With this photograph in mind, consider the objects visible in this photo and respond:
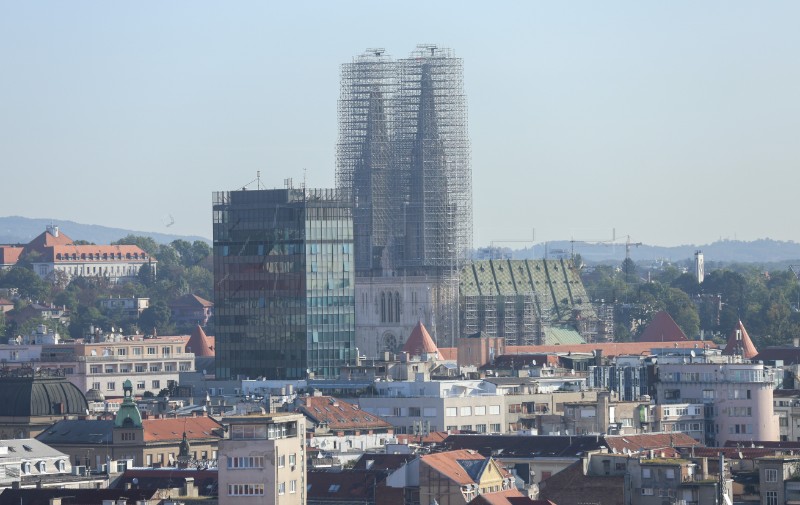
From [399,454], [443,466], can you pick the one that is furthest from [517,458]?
[443,466]

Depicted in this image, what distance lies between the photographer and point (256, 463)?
325ft

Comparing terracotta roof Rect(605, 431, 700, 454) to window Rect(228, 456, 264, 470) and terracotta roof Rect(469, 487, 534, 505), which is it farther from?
window Rect(228, 456, 264, 470)

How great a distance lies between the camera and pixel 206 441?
141000 mm

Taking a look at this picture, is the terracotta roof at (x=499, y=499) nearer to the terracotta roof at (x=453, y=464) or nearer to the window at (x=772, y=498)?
the terracotta roof at (x=453, y=464)

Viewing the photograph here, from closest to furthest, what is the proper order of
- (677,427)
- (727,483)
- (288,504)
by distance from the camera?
(288,504) → (727,483) → (677,427)

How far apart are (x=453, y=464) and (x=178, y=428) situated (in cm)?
3291

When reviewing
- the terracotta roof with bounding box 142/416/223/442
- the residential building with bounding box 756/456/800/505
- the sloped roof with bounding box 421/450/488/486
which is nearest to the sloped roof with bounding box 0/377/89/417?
the terracotta roof with bounding box 142/416/223/442

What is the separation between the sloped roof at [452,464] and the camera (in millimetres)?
109706

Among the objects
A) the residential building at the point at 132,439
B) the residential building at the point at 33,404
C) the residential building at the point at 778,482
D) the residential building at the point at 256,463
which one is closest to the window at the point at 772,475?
the residential building at the point at 778,482

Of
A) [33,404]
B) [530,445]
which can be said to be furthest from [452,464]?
[33,404]

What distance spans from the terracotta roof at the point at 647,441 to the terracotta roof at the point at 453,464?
1081 centimetres

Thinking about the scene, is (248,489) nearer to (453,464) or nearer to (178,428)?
(453,464)

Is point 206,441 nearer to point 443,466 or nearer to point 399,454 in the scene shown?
point 399,454

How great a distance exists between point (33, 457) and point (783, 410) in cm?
4979
